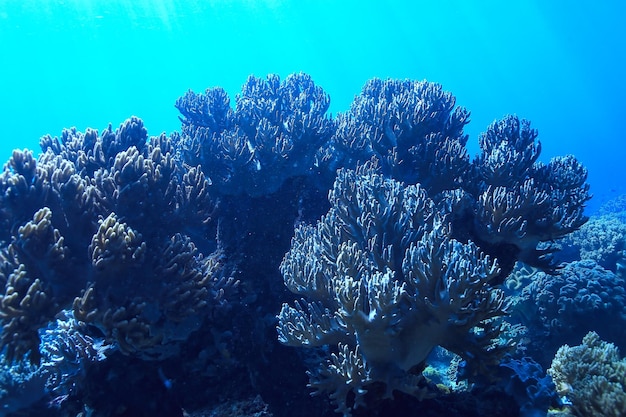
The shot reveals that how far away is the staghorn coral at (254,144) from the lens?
226 inches

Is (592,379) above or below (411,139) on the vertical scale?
below

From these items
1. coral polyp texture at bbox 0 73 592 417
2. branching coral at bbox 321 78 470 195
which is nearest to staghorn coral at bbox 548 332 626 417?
coral polyp texture at bbox 0 73 592 417

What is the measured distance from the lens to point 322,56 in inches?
4385

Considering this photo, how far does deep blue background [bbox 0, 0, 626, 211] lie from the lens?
77.8 m

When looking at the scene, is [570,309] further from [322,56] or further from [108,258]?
[322,56]

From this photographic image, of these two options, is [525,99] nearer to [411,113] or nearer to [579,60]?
[579,60]

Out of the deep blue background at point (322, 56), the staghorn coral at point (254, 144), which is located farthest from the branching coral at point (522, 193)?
the deep blue background at point (322, 56)

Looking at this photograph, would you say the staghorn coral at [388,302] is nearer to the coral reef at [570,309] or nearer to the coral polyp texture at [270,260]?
the coral polyp texture at [270,260]

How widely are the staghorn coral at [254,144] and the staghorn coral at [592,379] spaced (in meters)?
4.22

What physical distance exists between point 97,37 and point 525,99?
13720cm

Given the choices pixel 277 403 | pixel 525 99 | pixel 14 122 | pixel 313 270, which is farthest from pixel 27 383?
pixel 525 99

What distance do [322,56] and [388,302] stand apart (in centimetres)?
11689

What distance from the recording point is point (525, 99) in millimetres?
143250

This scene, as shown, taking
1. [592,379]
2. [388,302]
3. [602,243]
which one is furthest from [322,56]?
[388,302]
